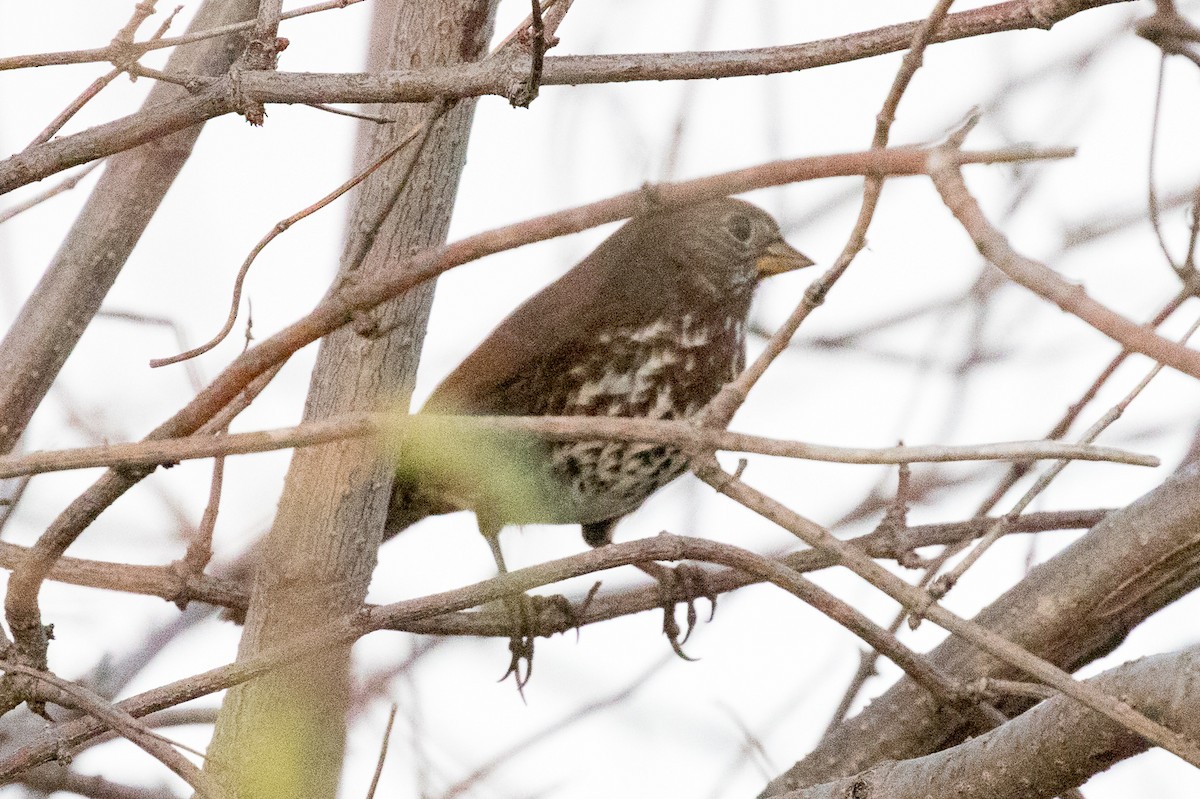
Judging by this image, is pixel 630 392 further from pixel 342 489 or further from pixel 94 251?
pixel 94 251

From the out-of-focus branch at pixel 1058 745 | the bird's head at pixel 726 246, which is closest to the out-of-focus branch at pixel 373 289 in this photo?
the out-of-focus branch at pixel 1058 745

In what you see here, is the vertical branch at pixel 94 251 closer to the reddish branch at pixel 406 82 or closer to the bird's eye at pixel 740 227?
the reddish branch at pixel 406 82

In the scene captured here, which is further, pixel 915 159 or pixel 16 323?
pixel 16 323

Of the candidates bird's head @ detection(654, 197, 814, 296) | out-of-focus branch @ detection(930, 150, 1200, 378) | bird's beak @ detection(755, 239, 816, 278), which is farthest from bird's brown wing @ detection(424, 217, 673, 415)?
out-of-focus branch @ detection(930, 150, 1200, 378)

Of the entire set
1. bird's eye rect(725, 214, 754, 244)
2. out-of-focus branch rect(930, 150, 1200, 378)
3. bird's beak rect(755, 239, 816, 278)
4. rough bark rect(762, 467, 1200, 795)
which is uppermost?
bird's eye rect(725, 214, 754, 244)

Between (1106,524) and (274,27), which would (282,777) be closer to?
(274,27)

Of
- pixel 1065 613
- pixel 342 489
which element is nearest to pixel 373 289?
pixel 342 489

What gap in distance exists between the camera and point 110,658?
2766mm

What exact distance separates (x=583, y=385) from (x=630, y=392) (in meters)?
0.12

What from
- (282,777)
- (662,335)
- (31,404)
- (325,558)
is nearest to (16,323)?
(31,404)

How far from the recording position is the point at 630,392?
3.59 metres

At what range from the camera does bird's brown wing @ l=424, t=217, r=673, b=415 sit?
3607mm

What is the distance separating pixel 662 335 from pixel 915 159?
2338 millimetres

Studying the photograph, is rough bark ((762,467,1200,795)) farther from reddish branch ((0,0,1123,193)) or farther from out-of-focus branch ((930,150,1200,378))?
out-of-focus branch ((930,150,1200,378))
